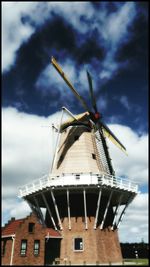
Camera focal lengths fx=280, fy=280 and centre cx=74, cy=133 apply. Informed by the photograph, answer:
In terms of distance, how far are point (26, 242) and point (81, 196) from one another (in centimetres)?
553

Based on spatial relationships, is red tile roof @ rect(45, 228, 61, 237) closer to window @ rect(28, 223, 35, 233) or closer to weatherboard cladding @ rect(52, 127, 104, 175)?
window @ rect(28, 223, 35, 233)

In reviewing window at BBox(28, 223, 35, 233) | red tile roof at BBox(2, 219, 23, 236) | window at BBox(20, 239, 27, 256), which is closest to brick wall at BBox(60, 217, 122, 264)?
window at BBox(28, 223, 35, 233)

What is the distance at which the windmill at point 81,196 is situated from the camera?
837 inches

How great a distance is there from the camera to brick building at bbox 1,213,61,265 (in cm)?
1980

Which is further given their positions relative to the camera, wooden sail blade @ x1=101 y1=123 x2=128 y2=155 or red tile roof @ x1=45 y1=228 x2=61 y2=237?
wooden sail blade @ x1=101 y1=123 x2=128 y2=155

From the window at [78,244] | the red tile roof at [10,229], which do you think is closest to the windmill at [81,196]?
the window at [78,244]

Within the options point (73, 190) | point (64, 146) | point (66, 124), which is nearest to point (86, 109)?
point (66, 124)

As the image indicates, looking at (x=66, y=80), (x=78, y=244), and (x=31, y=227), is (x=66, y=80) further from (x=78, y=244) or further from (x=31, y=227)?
(x=78, y=244)

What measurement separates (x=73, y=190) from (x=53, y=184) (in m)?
1.77

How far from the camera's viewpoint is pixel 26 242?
20.5 meters

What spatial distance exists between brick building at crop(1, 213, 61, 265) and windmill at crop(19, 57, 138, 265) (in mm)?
1511

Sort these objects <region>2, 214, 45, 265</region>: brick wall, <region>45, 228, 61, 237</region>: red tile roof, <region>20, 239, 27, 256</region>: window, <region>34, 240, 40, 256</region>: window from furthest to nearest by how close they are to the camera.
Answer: <region>45, 228, 61, 237</region>: red tile roof, <region>34, 240, 40, 256</region>: window, <region>20, 239, 27, 256</region>: window, <region>2, 214, 45, 265</region>: brick wall

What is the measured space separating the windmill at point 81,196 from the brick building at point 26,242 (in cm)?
151

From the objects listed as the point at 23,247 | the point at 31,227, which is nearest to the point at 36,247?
the point at 23,247
